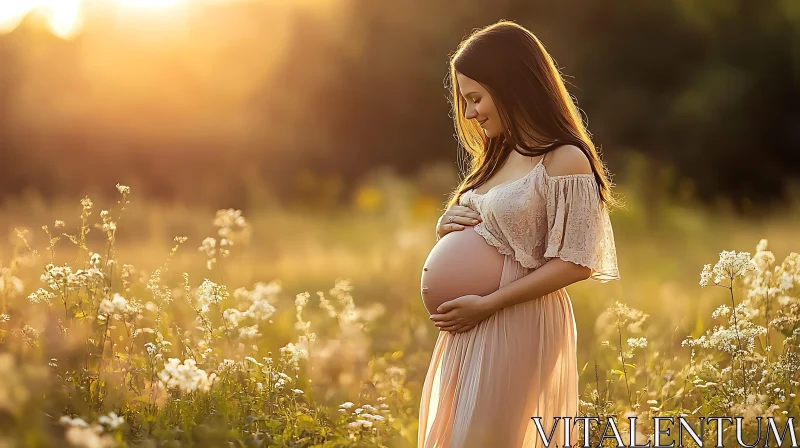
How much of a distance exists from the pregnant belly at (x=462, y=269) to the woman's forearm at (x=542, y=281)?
0.12 meters

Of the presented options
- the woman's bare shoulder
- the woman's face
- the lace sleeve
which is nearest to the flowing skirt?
the lace sleeve

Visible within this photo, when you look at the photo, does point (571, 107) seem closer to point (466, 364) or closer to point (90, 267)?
point (466, 364)

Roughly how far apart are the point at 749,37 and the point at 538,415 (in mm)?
18614

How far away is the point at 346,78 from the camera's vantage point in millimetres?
20547

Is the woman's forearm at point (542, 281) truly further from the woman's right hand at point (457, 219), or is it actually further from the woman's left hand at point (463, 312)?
the woman's right hand at point (457, 219)

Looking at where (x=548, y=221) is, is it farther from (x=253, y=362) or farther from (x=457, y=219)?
(x=253, y=362)

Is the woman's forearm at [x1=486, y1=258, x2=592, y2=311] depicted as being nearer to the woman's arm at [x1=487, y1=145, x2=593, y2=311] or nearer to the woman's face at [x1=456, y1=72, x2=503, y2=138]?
the woman's arm at [x1=487, y1=145, x2=593, y2=311]

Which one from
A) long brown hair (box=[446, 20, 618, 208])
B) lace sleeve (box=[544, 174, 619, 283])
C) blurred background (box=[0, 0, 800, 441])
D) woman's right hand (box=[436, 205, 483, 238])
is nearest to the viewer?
lace sleeve (box=[544, 174, 619, 283])

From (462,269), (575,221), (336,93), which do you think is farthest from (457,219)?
(336,93)

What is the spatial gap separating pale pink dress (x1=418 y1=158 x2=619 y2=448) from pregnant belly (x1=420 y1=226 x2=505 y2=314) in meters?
0.03

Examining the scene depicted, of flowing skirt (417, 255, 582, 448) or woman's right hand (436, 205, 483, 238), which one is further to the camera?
woman's right hand (436, 205, 483, 238)

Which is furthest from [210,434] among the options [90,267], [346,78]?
[346,78]

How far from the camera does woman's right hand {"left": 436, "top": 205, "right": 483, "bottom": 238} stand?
122 inches

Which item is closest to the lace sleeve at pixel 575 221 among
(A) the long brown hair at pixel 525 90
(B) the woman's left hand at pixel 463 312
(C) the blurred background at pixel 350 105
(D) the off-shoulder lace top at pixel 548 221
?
(D) the off-shoulder lace top at pixel 548 221
